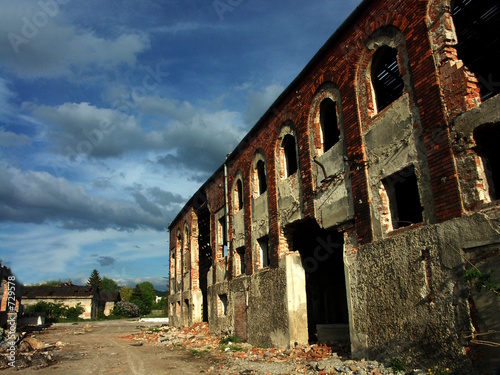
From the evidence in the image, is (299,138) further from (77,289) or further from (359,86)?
(77,289)

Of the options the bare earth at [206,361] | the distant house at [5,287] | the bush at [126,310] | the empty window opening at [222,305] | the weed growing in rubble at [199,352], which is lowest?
the bush at [126,310]

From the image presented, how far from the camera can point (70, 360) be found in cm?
1362

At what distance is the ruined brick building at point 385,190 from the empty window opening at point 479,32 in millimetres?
35

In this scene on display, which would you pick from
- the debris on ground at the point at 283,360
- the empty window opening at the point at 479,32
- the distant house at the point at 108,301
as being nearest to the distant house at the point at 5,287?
the debris on ground at the point at 283,360

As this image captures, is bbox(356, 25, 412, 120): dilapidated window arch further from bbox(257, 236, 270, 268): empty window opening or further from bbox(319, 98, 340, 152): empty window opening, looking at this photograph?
bbox(257, 236, 270, 268): empty window opening

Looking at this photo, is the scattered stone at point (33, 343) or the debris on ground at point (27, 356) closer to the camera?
the debris on ground at point (27, 356)

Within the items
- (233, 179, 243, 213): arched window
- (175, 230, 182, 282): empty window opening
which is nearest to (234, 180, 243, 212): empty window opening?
(233, 179, 243, 213): arched window

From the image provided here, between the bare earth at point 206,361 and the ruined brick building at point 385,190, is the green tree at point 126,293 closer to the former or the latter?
the bare earth at point 206,361

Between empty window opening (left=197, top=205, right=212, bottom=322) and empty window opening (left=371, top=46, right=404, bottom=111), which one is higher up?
empty window opening (left=371, top=46, right=404, bottom=111)

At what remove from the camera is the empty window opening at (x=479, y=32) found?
733cm

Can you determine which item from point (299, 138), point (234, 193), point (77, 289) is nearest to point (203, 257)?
point (234, 193)

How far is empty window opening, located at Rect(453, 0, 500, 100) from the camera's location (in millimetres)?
7328

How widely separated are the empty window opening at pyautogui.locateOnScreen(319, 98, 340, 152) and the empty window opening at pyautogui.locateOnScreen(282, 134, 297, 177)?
1.88m

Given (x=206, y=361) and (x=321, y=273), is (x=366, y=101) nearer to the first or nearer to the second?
(x=321, y=273)
